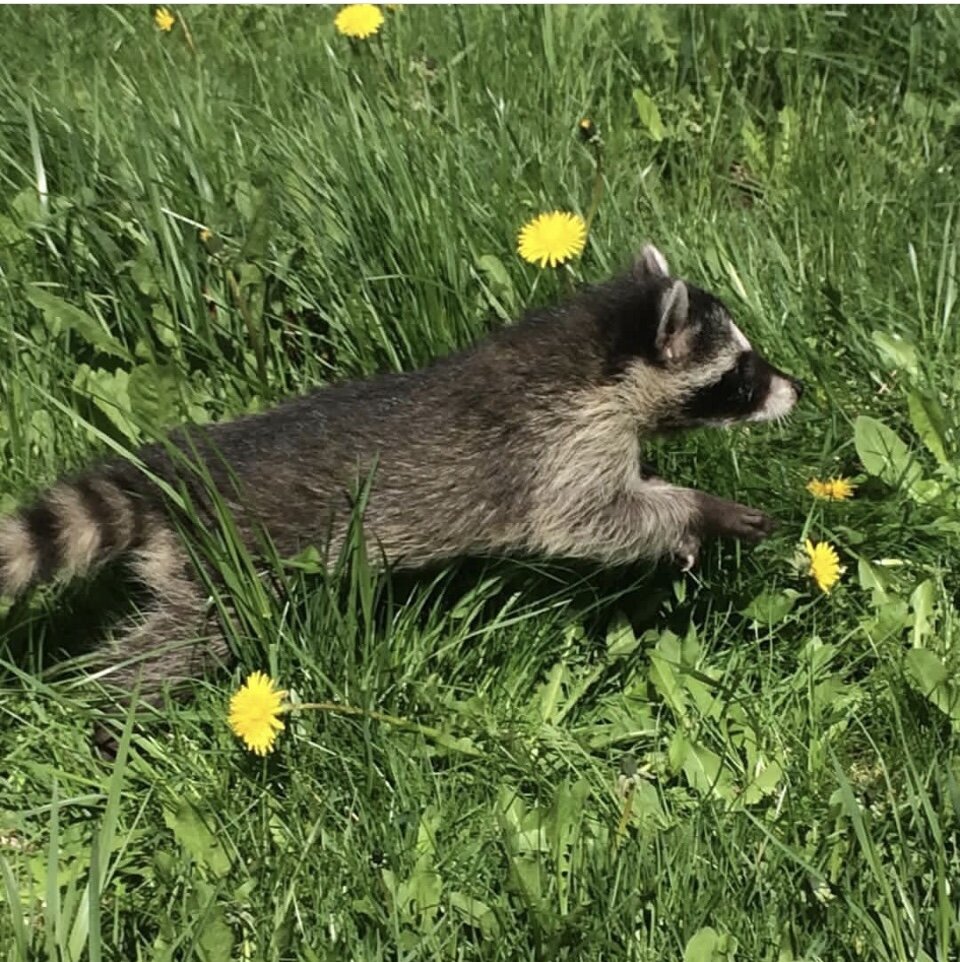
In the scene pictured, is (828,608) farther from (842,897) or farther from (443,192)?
(443,192)

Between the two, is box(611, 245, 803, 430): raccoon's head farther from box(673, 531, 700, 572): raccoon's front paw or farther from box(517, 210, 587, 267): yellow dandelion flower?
box(673, 531, 700, 572): raccoon's front paw

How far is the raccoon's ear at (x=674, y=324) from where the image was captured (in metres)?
3.33

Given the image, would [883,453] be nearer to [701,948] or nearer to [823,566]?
[823,566]

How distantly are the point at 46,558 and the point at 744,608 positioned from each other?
1691mm

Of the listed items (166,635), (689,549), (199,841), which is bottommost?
(689,549)

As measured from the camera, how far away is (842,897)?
2.56 m

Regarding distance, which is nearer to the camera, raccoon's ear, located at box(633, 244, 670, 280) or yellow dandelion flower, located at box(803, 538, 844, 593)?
yellow dandelion flower, located at box(803, 538, 844, 593)

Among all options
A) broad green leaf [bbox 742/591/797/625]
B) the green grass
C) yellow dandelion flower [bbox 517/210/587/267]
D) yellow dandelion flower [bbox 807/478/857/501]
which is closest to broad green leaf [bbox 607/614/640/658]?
the green grass

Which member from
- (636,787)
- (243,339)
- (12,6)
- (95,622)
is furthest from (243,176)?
(636,787)

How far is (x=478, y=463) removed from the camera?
3.38 meters

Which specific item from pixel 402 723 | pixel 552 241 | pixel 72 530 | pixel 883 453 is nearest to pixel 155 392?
pixel 72 530

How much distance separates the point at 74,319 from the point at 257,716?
145 cm

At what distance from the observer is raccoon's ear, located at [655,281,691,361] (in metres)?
3.33

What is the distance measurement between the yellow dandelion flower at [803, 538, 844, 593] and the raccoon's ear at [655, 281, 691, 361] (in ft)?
1.97
